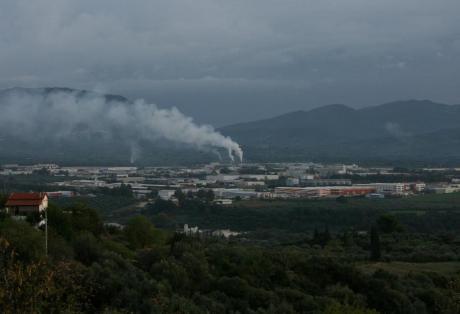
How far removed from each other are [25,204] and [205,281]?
1229 centimetres

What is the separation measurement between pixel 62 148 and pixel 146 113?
17.1 m

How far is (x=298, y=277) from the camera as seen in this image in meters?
22.4

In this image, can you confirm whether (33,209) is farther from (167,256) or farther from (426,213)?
(426,213)

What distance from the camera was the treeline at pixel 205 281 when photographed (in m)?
16.1

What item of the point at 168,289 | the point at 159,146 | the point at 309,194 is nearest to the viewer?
the point at 168,289

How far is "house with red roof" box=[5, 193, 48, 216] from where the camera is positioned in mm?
30039

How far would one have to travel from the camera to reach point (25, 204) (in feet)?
100

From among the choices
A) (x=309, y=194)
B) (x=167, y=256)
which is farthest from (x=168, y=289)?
(x=309, y=194)

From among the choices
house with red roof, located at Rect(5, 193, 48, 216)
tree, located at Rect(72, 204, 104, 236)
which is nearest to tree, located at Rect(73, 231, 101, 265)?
tree, located at Rect(72, 204, 104, 236)

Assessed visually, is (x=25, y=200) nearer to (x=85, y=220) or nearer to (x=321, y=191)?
(x=85, y=220)

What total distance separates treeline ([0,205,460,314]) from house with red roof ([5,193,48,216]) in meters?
2.66

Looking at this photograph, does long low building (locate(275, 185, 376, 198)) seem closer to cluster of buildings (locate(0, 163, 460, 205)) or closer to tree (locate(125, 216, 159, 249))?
cluster of buildings (locate(0, 163, 460, 205))

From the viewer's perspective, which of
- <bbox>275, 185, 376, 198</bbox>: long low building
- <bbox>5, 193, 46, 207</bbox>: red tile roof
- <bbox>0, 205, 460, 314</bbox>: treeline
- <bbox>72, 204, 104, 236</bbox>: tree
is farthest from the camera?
<bbox>275, 185, 376, 198</bbox>: long low building

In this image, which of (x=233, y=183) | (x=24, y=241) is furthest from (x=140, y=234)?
(x=233, y=183)
